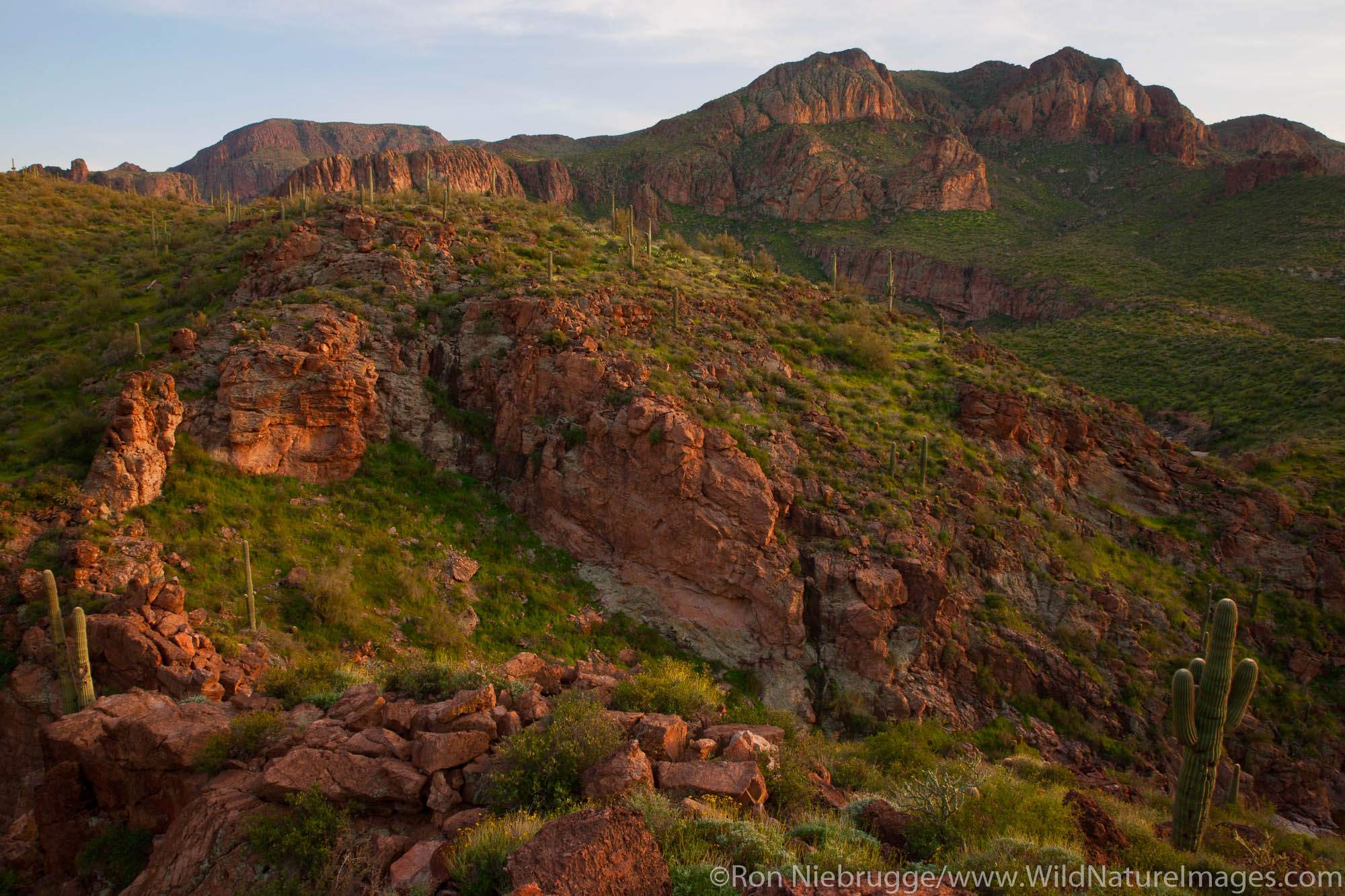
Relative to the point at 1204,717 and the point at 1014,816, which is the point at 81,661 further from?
the point at 1204,717

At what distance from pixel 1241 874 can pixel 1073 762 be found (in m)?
8.82

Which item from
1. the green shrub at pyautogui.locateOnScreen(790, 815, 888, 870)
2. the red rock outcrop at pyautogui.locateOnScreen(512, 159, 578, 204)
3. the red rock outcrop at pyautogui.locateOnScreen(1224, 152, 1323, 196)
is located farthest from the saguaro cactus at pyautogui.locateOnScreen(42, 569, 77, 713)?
the red rock outcrop at pyautogui.locateOnScreen(1224, 152, 1323, 196)

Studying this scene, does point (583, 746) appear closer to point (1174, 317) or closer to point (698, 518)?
point (698, 518)

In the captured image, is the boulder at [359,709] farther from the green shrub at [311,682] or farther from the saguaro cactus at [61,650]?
the saguaro cactus at [61,650]

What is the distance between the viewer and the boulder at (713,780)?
6969 mm

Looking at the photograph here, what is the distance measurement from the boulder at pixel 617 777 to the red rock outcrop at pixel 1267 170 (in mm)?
80422

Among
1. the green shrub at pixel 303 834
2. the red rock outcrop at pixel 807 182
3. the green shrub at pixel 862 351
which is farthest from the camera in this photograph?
the red rock outcrop at pixel 807 182

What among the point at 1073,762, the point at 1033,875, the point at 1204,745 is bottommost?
the point at 1073,762

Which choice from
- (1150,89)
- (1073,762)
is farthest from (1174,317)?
(1150,89)

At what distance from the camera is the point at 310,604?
1373 centimetres

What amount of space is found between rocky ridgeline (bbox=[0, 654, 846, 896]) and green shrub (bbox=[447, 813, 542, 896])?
0.93 ft

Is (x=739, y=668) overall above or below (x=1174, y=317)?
below

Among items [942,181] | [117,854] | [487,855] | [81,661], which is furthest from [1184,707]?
[942,181]

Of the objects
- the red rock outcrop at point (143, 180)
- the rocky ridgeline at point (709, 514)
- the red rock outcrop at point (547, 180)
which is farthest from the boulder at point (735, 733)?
the red rock outcrop at point (143, 180)
